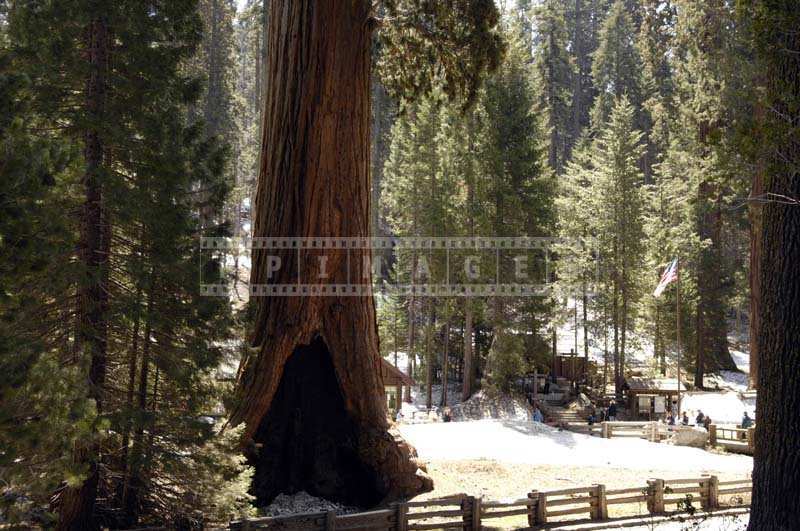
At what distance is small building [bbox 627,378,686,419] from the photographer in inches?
1158

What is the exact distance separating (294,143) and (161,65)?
3243mm

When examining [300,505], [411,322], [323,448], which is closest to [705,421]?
[411,322]

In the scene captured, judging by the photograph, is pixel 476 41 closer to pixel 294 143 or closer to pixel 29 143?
pixel 294 143

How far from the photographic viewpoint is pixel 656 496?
481 inches

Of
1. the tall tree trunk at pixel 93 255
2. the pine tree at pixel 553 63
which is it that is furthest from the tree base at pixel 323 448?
→ the pine tree at pixel 553 63

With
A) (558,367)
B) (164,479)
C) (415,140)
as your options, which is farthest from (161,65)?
(558,367)

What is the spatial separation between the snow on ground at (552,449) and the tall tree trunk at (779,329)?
28.6 feet

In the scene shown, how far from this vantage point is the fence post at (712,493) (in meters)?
12.7

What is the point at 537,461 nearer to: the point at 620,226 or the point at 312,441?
the point at 312,441

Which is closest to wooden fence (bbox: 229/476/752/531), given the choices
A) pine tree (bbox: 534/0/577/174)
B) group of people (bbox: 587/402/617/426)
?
group of people (bbox: 587/402/617/426)

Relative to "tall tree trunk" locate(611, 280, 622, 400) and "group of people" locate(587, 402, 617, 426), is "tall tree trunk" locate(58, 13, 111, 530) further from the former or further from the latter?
"tall tree trunk" locate(611, 280, 622, 400)

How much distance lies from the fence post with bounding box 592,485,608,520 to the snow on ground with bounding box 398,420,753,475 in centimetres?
471

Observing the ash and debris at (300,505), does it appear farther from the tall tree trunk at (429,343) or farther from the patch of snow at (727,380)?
the patch of snow at (727,380)

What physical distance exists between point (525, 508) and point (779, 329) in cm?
544
